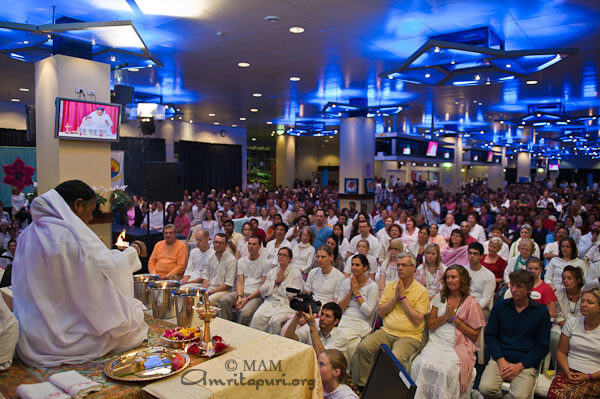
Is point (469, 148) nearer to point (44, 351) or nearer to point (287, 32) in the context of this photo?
point (287, 32)

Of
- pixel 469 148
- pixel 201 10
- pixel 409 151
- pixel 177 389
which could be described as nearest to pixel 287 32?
pixel 201 10

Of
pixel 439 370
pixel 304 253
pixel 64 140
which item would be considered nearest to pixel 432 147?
pixel 304 253

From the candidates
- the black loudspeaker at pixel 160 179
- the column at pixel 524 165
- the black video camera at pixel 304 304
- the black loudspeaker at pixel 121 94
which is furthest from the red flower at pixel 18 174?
the column at pixel 524 165

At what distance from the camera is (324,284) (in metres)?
4.64

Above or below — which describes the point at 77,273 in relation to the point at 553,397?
above

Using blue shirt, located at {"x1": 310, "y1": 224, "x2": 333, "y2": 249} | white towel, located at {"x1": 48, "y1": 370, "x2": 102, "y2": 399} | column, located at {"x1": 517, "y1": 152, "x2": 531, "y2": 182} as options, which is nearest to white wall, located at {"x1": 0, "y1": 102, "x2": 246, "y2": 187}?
blue shirt, located at {"x1": 310, "y1": 224, "x2": 333, "y2": 249}

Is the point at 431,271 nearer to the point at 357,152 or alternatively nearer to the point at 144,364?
the point at 144,364

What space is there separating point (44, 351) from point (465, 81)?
22.8 feet

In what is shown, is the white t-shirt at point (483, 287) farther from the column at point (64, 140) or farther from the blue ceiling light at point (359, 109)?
the blue ceiling light at point (359, 109)

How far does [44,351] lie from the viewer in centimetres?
181

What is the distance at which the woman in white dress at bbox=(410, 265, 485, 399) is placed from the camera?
3.28 metres

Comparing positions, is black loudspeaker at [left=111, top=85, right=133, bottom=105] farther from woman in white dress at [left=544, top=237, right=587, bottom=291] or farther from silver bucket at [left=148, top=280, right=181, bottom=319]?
woman in white dress at [left=544, top=237, right=587, bottom=291]

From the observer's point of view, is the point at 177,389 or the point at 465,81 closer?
the point at 177,389

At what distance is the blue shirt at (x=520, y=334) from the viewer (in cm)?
335
